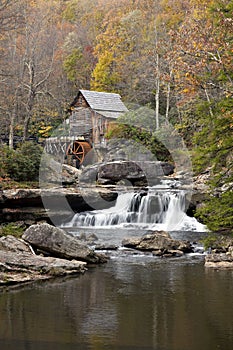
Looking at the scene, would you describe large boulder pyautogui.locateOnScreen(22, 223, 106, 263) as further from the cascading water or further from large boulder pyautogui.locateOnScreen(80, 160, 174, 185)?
large boulder pyautogui.locateOnScreen(80, 160, 174, 185)

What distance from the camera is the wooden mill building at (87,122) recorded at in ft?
117

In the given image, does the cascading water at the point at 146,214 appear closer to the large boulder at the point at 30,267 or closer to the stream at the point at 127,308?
the stream at the point at 127,308

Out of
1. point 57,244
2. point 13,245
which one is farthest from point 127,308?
point 13,245

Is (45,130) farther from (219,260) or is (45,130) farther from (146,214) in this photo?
(219,260)

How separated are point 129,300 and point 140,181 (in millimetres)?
17231

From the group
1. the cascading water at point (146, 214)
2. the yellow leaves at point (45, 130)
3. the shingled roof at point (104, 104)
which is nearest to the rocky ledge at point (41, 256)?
the cascading water at point (146, 214)

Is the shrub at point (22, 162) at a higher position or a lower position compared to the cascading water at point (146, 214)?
higher

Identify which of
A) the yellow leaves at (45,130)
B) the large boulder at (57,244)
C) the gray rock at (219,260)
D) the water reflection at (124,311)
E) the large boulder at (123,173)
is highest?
the yellow leaves at (45,130)

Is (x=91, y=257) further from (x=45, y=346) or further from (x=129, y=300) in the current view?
(x=45, y=346)

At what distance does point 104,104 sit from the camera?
119 feet

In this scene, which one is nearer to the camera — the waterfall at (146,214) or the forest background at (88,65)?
the waterfall at (146,214)

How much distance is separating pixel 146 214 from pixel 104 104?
16554 millimetres

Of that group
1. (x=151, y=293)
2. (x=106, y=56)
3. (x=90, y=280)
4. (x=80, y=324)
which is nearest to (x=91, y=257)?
(x=90, y=280)

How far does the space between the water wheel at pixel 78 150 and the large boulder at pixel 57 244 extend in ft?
77.1
